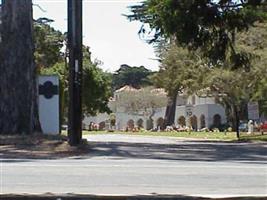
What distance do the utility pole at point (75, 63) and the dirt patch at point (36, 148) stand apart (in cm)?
76

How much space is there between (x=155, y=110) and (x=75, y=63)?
84.2 meters

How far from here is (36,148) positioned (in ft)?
75.3

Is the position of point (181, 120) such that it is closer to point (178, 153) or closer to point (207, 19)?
point (178, 153)

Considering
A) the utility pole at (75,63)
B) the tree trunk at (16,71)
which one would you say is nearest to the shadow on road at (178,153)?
the utility pole at (75,63)

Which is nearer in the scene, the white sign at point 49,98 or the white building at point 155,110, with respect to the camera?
the white sign at point 49,98

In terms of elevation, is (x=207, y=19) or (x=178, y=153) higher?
(x=207, y=19)

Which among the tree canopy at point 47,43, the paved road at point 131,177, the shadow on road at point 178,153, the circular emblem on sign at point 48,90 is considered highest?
the tree canopy at point 47,43

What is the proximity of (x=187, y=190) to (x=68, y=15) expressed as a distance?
13498 millimetres

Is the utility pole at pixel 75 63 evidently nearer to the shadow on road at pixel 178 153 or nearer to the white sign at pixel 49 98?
the shadow on road at pixel 178 153

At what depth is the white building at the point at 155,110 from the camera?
99.0 meters

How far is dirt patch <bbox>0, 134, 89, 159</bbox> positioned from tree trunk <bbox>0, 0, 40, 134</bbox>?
1.45 meters

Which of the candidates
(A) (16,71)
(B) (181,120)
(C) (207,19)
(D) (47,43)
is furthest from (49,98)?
(B) (181,120)

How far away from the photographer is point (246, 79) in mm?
45812

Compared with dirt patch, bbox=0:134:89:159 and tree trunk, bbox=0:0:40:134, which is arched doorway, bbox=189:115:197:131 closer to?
tree trunk, bbox=0:0:40:134
